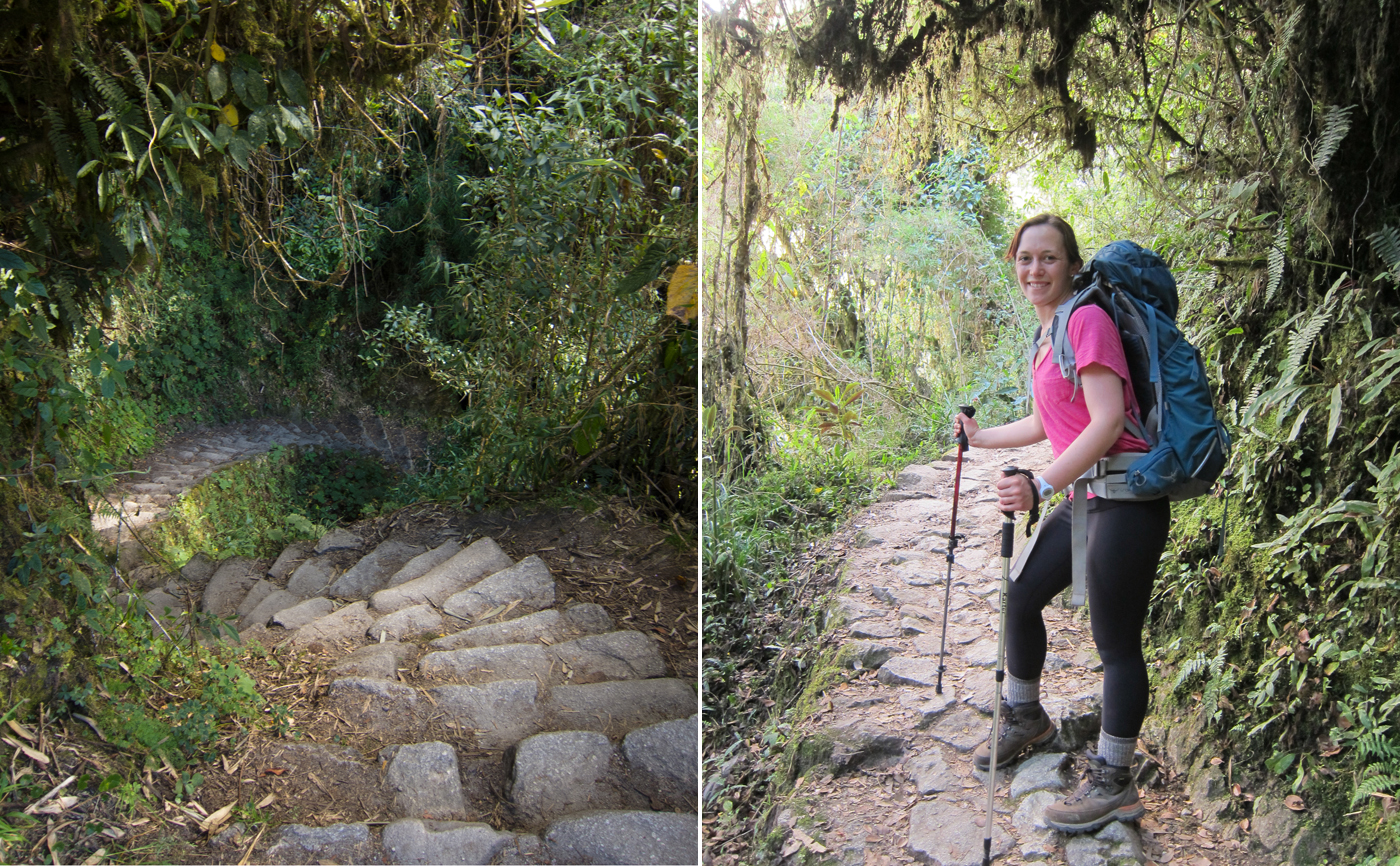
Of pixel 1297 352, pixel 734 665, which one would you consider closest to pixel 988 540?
pixel 734 665

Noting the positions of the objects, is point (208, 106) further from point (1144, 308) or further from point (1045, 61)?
point (1045, 61)

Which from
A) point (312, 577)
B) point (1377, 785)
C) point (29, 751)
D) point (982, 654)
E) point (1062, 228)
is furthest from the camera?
point (312, 577)

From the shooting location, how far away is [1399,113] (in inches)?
77.3

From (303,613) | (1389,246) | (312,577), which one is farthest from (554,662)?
(1389,246)

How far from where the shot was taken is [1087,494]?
6.91 feet

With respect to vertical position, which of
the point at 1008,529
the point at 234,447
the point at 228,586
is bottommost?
the point at 234,447

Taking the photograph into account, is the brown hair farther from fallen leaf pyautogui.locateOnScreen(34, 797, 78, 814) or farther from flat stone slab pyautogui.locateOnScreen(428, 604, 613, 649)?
fallen leaf pyautogui.locateOnScreen(34, 797, 78, 814)

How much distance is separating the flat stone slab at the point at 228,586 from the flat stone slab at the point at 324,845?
284cm

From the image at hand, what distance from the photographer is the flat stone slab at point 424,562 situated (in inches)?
169

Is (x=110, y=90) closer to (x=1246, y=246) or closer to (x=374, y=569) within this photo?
(x=374, y=569)

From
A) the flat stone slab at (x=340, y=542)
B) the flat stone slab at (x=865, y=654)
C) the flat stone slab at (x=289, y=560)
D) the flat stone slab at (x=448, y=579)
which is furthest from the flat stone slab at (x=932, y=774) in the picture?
the flat stone slab at (x=289, y=560)

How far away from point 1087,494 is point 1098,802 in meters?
0.72

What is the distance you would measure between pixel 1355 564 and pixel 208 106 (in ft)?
10.4

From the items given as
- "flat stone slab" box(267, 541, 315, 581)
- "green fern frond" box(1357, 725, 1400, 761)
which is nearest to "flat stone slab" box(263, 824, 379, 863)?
"green fern frond" box(1357, 725, 1400, 761)
